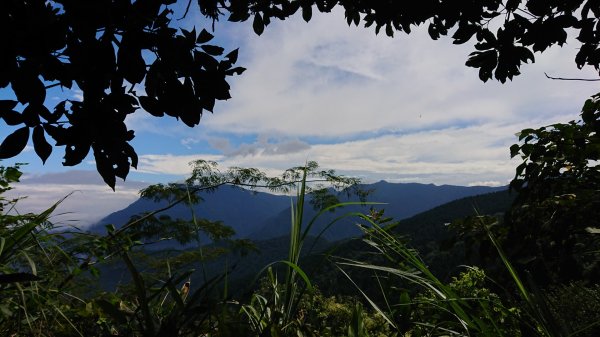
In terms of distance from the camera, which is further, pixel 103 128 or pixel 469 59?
pixel 469 59

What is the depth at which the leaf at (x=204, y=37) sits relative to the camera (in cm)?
143

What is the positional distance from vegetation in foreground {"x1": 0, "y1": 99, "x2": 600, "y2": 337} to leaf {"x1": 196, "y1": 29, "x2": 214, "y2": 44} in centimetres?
59

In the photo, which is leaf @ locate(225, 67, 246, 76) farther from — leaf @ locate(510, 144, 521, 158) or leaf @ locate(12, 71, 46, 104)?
leaf @ locate(510, 144, 521, 158)

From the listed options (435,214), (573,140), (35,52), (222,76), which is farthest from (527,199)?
(435,214)

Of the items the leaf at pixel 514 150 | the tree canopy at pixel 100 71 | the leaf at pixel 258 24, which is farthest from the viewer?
the leaf at pixel 258 24

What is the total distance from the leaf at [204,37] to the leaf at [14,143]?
0.66m

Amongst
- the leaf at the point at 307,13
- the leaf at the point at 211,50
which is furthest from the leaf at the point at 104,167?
the leaf at the point at 307,13

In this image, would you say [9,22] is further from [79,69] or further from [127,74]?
[127,74]

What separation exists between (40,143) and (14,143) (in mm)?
74

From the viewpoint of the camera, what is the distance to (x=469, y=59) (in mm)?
2445

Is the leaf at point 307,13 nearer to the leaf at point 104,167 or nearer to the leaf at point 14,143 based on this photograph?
the leaf at point 104,167

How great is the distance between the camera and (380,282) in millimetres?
1510

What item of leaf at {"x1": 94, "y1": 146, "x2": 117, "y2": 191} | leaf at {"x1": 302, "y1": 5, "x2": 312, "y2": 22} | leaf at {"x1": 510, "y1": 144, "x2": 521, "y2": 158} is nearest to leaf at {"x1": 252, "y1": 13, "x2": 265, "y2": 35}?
leaf at {"x1": 302, "y1": 5, "x2": 312, "y2": 22}

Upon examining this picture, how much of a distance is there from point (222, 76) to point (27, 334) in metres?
1.23
